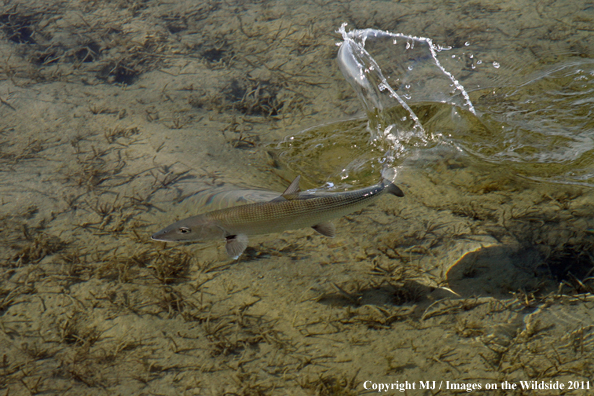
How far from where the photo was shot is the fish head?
3.49 m

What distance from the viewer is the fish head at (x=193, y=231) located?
Answer: 349 cm

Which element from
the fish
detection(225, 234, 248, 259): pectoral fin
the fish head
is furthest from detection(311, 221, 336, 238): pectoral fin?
the fish head

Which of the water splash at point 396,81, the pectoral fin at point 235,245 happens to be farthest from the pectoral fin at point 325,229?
the water splash at point 396,81

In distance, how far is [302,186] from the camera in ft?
17.1

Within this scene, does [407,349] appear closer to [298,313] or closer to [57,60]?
[298,313]

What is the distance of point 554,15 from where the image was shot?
756cm

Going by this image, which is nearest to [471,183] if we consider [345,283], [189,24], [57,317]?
[345,283]

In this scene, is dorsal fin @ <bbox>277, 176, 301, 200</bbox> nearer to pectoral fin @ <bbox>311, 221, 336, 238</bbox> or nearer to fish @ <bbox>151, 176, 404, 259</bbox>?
fish @ <bbox>151, 176, 404, 259</bbox>

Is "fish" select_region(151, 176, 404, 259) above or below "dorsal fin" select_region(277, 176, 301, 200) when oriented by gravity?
below

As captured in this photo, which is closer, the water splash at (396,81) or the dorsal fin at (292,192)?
the dorsal fin at (292,192)

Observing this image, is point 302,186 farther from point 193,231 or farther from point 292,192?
point 193,231

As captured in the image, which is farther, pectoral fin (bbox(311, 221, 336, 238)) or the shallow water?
pectoral fin (bbox(311, 221, 336, 238))

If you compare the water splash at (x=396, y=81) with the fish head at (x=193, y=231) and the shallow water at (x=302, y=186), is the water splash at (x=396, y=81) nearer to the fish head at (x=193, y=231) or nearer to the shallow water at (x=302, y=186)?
the shallow water at (x=302, y=186)

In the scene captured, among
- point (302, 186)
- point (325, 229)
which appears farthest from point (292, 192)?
point (302, 186)
